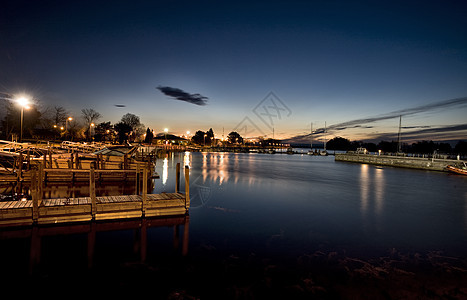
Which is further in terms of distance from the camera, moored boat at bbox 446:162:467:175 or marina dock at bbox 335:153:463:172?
marina dock at bbox 335:153:463:172

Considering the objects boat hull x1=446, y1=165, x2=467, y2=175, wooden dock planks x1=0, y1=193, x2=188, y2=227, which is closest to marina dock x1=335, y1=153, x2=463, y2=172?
boat hull x1=446, y1=165, x2=467, y2=175

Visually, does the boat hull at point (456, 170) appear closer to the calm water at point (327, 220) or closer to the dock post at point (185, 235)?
the calm water at point (327, 220)

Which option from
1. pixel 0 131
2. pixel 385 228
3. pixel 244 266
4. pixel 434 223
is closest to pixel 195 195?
pixel 244 266

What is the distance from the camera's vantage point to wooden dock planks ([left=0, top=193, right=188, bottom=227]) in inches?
397

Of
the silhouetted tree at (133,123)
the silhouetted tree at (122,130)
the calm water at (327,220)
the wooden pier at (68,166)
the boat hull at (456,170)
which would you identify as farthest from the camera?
the silhouetted tree at (133,123)

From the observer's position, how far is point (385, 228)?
14070mm

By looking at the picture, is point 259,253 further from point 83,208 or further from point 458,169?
point 458,169

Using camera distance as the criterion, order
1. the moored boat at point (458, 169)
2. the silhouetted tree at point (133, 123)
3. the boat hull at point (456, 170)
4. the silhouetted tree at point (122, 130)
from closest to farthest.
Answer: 1. the boat hull at point (456, 170)
2. the moored boat at point (458, 169)
3. the silhouetted tree at point (122, 130)
4. the silhouetted tree at point (133, 123)

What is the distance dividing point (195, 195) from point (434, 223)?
17.6 m

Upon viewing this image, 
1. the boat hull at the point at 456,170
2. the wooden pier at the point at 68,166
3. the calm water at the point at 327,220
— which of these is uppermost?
the wooden pier at the point at 68,166

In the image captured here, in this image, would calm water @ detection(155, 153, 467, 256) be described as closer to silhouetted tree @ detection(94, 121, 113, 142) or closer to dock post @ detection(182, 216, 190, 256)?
dock post @ detection(182, 216, 190, 256)

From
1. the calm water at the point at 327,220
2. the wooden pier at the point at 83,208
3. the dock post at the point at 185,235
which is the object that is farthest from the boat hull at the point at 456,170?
the wooden pier at the point at 83,208

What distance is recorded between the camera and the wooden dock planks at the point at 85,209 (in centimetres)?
1008

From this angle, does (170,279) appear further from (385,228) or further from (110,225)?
Result: (385,228)
